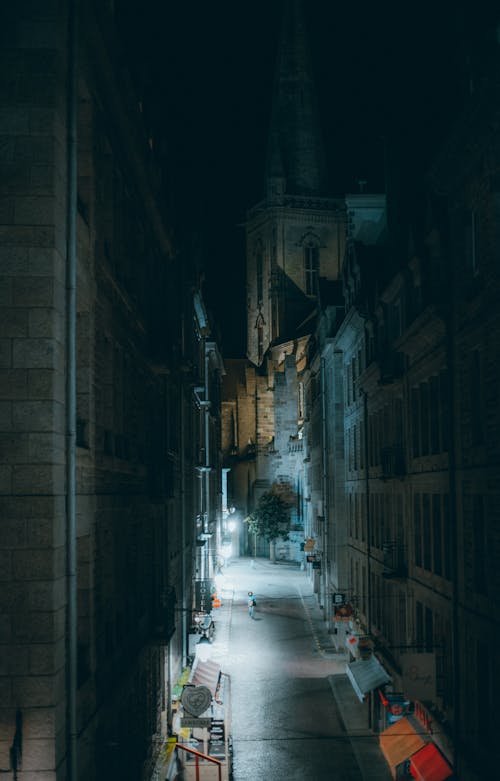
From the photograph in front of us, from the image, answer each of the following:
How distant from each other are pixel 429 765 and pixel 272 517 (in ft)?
191

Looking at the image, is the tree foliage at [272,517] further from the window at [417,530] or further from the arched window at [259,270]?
the window at [417,530]

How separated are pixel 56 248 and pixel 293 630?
3612 centimetres

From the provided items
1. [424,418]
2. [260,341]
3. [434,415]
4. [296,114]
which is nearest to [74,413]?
[434,415]

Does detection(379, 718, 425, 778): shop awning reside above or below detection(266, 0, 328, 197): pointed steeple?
below

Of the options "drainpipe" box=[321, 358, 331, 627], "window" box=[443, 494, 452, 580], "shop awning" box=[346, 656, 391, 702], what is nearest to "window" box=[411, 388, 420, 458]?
"window" box=[443, 494, 452, 580]

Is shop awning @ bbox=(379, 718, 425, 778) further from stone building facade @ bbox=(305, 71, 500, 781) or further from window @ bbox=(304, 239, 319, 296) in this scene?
window @ bbox=(304, 239, 319, 296)

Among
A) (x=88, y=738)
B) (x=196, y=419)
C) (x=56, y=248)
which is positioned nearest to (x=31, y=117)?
(x=56, y=248)

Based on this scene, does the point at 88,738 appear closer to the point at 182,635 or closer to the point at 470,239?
the point at 470,239

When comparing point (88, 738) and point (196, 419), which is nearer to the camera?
point (88, 738)

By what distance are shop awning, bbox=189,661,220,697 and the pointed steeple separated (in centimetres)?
8526

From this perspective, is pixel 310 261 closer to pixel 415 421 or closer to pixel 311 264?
pixel 311 264

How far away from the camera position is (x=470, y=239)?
68.3ft

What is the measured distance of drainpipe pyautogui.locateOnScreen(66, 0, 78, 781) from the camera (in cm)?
1311

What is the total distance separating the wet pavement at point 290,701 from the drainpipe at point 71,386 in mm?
12256
